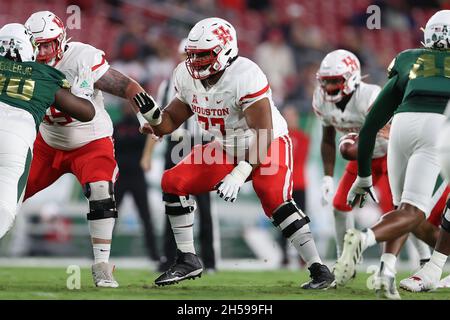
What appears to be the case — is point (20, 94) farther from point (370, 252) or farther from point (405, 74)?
point (370, 252)

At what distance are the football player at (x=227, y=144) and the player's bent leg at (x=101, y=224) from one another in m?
0.33

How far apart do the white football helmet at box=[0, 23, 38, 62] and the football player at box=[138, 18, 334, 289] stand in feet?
2.47

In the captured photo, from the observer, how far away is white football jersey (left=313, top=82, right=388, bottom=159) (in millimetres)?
6672

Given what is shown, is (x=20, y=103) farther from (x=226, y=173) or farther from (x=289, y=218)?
(x=289, y=218)

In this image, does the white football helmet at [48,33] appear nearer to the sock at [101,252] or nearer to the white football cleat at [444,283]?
the sock at [101,252]

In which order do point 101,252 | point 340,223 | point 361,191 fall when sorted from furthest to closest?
point 340,223, point 101,252, point 361,191

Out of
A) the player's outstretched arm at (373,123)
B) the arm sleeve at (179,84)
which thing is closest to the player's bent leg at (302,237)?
the player's outstretched arm at (373,123)

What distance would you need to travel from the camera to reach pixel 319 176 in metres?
9.92

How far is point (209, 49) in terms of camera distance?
5.50 m

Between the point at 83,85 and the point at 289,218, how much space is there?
4.79 feet

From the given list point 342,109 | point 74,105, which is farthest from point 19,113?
point 342,109

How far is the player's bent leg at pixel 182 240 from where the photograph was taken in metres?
5.64

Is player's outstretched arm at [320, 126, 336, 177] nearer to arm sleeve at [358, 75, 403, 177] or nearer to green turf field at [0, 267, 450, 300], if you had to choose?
green turf field at [0, 267, 450, 300]
